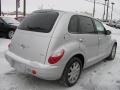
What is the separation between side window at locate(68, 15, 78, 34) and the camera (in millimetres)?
4041

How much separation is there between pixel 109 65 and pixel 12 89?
3439 millimetres

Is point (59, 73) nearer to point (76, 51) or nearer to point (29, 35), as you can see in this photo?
point (76, 51)

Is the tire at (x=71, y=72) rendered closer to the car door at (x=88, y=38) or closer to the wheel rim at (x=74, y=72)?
the wheel rim at (x=74, y=72)

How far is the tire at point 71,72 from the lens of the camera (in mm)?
3965

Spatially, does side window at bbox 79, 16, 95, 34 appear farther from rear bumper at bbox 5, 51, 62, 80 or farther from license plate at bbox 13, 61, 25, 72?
license plate at bbox 13, 61, 25, 72

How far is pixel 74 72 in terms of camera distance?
4238mm

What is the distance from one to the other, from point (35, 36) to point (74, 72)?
1.22 m

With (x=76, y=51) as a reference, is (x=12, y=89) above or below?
below

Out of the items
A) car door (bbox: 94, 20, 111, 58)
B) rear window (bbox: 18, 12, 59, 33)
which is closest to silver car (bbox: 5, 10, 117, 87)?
rear window (bbox: 18, 12, 59, 33)

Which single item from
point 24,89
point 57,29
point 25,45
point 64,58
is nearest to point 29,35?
point 25,45

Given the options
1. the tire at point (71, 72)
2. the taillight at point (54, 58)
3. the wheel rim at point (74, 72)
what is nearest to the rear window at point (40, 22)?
the taillight at point (54, 58)

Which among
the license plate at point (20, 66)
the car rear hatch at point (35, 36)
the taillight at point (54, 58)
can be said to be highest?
the car rear hatch at point (35, 36)

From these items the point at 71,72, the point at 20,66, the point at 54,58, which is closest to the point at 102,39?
the point at 71,72

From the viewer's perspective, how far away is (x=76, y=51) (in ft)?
13.4
